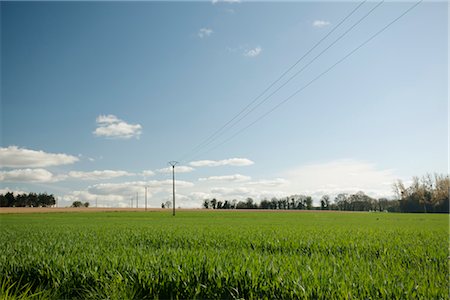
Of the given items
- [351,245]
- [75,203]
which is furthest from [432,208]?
[75,203]

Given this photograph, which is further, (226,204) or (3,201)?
(3,201)

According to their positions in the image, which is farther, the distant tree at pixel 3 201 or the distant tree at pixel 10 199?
the distant tree at pixel 10 199

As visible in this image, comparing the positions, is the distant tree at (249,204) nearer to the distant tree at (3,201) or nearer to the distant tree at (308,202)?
the distant tree at (308,202)

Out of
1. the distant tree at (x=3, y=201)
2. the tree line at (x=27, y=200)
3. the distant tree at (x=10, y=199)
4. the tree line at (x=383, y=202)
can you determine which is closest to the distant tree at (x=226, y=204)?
the tree line at (x=383, y=202)

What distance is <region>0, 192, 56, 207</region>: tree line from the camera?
14475 cm

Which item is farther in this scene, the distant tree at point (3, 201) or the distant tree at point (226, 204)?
the distant tree at point (3, 201)

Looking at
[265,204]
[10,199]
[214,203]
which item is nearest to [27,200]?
[10,199]

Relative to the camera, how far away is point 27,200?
504 feet

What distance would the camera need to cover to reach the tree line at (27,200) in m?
145

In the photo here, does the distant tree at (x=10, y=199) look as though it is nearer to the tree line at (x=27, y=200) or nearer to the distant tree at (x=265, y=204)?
the tree line at (x=27, y=200)

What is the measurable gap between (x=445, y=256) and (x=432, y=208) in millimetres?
110047

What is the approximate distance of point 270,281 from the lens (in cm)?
552

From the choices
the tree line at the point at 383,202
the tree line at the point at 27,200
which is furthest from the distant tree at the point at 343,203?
the tree line at the point at 27,200

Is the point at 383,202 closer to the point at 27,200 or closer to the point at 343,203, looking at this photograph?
the point at 343,203
